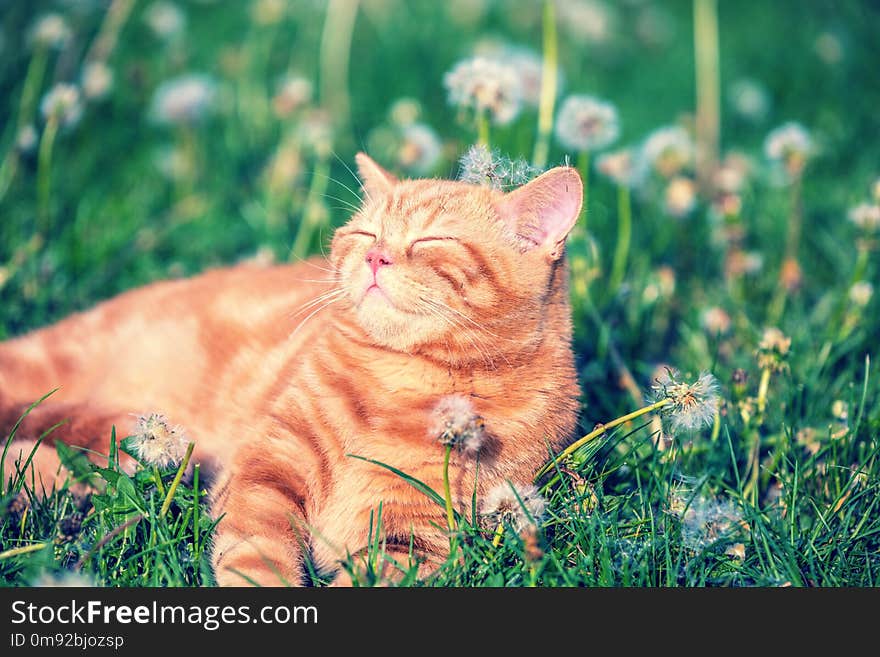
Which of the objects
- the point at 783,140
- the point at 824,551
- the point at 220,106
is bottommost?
the point at 824,551

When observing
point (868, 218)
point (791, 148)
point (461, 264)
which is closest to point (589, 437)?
point (461, 264)

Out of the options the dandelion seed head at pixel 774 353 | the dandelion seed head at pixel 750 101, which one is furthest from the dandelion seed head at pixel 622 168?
the dandelion seed head at pixel 750 101

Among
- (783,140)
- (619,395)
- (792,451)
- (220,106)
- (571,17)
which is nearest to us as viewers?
(792,451)

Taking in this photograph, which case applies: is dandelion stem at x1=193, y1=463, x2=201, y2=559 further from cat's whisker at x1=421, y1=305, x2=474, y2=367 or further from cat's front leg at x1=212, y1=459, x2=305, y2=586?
cat's whisker at x1=421, y1=305, x2=474, y2=367

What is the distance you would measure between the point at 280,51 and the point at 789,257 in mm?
3545

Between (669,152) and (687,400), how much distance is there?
1.91m

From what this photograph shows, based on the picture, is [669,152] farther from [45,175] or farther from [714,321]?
[45,175]

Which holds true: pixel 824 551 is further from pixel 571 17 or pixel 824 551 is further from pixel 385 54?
pixel 571 17

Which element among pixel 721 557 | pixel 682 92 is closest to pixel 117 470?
pixel 721 557

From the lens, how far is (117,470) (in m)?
1.92

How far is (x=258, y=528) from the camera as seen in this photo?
183 cm

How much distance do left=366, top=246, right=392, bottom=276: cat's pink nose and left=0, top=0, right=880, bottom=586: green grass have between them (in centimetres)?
59

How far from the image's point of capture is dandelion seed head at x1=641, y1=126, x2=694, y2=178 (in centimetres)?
346

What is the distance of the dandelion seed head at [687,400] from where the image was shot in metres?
1.82
